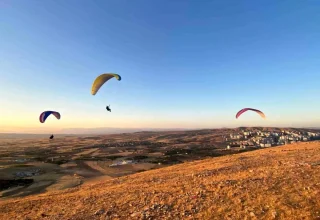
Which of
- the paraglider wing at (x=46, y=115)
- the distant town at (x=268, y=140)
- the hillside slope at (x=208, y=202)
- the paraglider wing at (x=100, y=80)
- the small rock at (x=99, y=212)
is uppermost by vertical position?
the paraglider wing at (x=100, y=80)

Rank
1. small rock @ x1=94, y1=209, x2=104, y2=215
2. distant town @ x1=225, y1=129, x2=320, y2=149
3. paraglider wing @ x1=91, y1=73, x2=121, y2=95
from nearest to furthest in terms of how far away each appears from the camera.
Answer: small rock @ x1=94, y1=209, x2=104, y2=215, paraglider wing @ x1=91, y1=73, x2=121, y2=95, distant town @ x1=225, y1=129, x2=320, y2=149

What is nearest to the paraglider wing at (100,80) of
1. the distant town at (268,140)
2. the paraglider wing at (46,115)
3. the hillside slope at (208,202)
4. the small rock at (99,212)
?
the paraglider wing at (46,115)

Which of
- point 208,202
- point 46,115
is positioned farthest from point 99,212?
point 46,115

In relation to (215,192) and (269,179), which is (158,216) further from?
(269,179)

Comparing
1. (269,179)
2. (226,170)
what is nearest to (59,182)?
(226,170)

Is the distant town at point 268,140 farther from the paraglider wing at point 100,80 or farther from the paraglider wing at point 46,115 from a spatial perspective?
the paraglider wing at point 100,80

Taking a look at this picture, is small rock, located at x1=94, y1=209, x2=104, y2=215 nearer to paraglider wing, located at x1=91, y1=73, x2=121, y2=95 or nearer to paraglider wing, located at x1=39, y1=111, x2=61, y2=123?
paraglider wing, located at x1=91, y1=73, x2=121, y2=95

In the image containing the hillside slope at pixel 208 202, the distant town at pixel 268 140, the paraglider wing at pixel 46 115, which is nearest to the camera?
the hillside slope at pixel 208 202

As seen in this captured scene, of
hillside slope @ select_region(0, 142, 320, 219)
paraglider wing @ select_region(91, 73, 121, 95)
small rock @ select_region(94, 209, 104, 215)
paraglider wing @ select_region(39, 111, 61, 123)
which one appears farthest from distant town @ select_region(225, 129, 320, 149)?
small rock @ select_region(94, 209, 104, 215)
